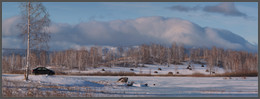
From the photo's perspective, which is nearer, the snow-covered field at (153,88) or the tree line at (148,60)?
the snow-covered field at (153,88)

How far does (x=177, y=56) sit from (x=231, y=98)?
382 ft

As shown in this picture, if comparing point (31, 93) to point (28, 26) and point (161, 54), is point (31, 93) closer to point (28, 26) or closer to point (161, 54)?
point (28, 26)

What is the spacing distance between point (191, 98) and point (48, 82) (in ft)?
46.2

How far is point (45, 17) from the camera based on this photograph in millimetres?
27016

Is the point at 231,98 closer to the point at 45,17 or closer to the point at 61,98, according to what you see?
the point at 61,98

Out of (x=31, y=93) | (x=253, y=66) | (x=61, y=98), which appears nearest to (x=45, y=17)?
(x=31, y=93)

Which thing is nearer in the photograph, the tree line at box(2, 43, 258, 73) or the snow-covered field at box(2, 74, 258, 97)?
the snow-covered field at box(2, 74, 258, 97)

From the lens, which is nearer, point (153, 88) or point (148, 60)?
point (153, 88)

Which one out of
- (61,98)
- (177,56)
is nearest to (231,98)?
(61,98)

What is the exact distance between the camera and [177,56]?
132750mm

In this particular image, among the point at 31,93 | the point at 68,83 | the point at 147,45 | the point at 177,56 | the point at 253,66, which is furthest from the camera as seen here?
the point at 147,45

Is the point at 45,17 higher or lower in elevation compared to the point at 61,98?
higher

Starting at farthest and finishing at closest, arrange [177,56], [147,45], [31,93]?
[147,45] → [177,56] → [31,93]

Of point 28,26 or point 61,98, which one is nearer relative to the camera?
point 61,98
